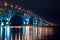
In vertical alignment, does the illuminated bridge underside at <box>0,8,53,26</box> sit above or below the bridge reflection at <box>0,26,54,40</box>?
above

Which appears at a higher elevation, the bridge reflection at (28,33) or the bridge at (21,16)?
the bridge at (21,16)

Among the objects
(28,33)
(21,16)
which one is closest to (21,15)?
(21,16)

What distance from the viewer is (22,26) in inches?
42.1

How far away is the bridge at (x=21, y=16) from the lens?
101cm

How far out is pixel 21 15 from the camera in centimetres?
103

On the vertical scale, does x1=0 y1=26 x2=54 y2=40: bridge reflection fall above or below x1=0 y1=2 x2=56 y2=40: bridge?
below

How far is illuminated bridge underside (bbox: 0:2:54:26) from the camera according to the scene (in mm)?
1001

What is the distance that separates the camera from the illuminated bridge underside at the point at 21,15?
1001mm

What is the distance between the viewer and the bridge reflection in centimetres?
106

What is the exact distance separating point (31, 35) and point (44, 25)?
0.17 metres

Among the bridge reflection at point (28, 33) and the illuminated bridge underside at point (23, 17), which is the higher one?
the illuminated bridge underside at point (23, 17)

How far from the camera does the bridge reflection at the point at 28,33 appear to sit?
1.06 m

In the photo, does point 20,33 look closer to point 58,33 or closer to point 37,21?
point 37,21

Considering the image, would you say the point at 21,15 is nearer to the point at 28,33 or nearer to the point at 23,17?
the point at 23,17
